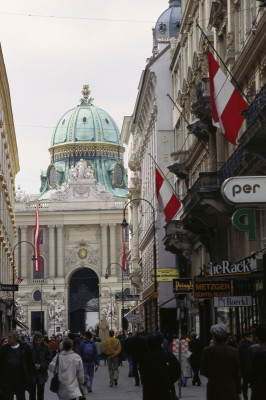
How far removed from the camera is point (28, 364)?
18.0 metres

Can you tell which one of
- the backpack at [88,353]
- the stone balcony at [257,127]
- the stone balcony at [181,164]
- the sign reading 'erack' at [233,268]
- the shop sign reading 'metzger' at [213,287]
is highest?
the stone balcony at [181,164]

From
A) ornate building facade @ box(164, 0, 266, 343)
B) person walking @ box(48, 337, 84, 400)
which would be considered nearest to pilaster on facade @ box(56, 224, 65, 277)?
ornate building facade @ box(164, 0, 266, 343)

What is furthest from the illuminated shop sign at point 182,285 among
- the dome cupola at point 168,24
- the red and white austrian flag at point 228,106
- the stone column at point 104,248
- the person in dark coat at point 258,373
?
the stone column at point 104,248

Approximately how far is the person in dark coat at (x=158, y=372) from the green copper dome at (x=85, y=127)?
11787 cm

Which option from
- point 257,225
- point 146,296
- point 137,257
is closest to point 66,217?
point 137,257

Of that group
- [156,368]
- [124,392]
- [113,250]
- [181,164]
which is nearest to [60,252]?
[113,250]

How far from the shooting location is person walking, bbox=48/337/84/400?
17.5 metres

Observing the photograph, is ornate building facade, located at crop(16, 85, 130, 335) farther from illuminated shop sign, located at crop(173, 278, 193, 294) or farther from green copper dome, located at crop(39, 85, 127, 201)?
illuminated shop sign, located at crop(173, 278, 193, 294)

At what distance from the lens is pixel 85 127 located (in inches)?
5221

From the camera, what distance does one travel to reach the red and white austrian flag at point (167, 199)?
140ft

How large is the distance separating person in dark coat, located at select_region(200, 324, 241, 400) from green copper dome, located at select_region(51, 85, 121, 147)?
11812 centimetres

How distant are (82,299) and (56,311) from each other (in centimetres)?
614

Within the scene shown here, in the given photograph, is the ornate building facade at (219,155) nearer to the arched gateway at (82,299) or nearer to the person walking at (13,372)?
the person walking at (13,372)

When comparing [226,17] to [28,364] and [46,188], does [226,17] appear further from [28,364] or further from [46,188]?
[46,188]
